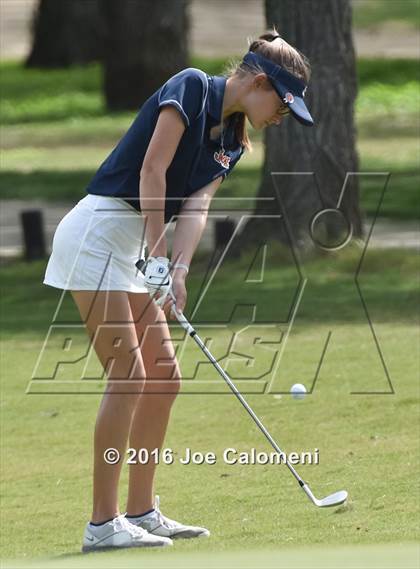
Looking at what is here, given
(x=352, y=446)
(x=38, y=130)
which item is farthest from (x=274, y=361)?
(x=38, y=130)

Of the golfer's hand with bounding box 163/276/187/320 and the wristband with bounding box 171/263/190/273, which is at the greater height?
the wristband with bounding box 171/263/190/273

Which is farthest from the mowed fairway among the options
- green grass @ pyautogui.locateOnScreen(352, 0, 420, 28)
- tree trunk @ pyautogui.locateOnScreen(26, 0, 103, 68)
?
green grass @ pyautogui.locateOnScreen(352, 0, 420, 28)

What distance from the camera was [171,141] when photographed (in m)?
6.14

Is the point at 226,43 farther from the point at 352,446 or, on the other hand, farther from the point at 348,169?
the point at 352,446

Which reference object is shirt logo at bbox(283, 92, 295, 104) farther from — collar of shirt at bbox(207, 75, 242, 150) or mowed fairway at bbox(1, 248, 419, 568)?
mowed fairway at bbox(1, 248, 419, 568)

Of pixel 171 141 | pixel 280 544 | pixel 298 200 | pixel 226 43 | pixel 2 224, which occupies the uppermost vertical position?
pixel 171 141

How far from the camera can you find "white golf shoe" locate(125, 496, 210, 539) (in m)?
6.58

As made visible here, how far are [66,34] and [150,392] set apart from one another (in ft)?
110

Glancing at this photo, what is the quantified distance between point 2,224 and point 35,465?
11.2 meters

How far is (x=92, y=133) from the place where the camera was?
2820 centimetres

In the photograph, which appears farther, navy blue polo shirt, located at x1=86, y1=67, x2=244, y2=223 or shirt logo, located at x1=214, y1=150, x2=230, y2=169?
shirt logo, located at x1=214, y1=150, x2=230, y2=169

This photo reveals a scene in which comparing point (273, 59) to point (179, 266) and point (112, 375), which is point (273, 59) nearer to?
point (179, 266)

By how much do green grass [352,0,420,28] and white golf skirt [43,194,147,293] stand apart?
3909 centimetres

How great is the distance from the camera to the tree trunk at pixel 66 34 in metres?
37.7
